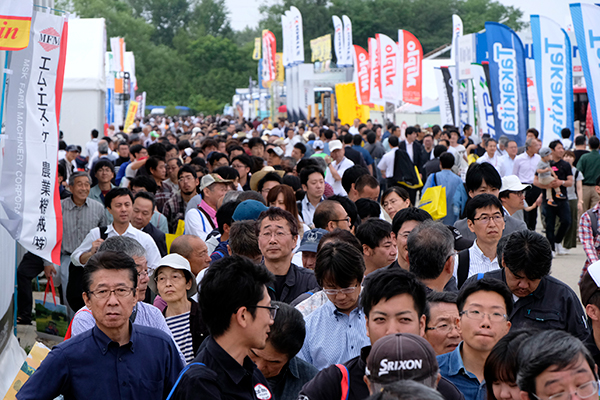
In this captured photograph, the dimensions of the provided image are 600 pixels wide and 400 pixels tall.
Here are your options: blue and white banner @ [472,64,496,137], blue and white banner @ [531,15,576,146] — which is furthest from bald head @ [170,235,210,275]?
blue and white banner @ [472,64,496,137]

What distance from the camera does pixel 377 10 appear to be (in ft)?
233

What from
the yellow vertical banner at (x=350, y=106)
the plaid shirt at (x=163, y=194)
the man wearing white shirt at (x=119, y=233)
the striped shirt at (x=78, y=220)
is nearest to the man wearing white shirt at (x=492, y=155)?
the plaid shirt at (x=163, y=194)

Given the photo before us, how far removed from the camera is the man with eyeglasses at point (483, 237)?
471 cm

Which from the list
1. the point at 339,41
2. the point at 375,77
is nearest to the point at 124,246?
the point at 375,77

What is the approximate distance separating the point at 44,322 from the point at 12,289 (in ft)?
1.95

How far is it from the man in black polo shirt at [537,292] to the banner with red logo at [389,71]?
1782 centimetres

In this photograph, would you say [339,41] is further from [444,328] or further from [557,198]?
[444,328]

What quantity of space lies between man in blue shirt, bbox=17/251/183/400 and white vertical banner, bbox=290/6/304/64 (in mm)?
35142

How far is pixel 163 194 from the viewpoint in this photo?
27.8 ft

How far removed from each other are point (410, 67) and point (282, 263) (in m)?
17.7

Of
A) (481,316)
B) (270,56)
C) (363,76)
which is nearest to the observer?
(481,316)

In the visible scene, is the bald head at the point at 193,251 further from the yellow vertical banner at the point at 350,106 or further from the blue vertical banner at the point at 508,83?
the yellow vertical banner at the point at 350,106

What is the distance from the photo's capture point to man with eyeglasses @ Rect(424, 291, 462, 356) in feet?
10.7

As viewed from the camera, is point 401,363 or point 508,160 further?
point 508,160
